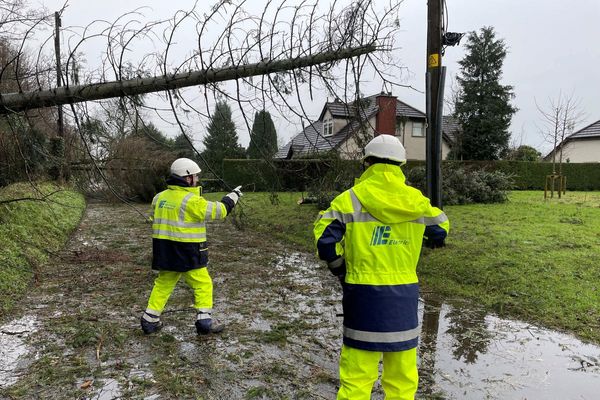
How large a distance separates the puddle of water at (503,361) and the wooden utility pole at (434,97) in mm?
2852

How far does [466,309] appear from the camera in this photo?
5.43m

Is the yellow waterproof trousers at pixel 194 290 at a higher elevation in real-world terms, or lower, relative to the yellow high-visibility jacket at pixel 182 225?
lower

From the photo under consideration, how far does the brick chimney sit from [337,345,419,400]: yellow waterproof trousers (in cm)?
323

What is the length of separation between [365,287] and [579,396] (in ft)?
6.83

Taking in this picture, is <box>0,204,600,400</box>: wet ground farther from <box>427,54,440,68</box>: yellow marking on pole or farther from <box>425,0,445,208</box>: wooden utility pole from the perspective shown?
<box>427,54,440,68</box>: yellow marking on pole

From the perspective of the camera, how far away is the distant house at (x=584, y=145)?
3462 centimetres

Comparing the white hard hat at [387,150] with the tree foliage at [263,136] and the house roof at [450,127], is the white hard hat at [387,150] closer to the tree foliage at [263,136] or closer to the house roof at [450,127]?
the tree foliage at [263,136]

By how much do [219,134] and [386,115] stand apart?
365cm

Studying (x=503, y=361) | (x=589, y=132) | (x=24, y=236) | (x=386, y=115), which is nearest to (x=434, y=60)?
(x=386, y=115)

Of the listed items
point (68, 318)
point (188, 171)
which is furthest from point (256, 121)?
point (68, 318)

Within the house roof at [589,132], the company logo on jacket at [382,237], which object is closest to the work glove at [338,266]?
the company logo on jacket at [382,237]

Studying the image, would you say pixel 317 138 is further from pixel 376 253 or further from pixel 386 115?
pixel 386 115

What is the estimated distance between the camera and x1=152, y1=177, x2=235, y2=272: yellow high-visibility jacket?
4.31 meters

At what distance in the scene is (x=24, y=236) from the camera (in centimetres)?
830
